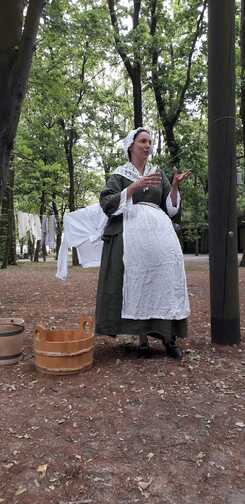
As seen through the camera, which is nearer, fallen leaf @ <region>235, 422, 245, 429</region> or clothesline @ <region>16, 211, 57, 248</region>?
fallen leaf @ <region>235, 422, 245, 429</region>

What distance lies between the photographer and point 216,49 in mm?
3695

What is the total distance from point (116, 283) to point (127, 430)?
1191 millimetres

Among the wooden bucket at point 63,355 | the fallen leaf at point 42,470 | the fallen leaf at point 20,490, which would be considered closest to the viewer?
the fallen leaf at point 20,490

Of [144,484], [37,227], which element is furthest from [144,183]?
[37,227]

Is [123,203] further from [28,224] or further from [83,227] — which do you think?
[28,224]

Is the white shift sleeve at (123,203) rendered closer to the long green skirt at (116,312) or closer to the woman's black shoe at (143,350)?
the long green skirt at (116,312)

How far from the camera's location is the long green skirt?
129 inches

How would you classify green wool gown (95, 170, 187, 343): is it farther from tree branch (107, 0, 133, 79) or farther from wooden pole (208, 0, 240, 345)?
tree branch (107, 0, 133, 79)

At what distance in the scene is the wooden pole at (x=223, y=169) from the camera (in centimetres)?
369

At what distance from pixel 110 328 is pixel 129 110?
2252 cm

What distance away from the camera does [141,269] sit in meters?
3.27

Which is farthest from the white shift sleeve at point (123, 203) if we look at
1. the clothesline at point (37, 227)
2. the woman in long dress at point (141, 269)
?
Answer: the clothesline at point (37, 227)

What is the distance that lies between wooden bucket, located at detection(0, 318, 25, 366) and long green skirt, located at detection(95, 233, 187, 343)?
1.92 feet

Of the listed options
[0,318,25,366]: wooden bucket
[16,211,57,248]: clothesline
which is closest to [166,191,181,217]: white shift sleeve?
[0,318,25,366]: wooden bucket
